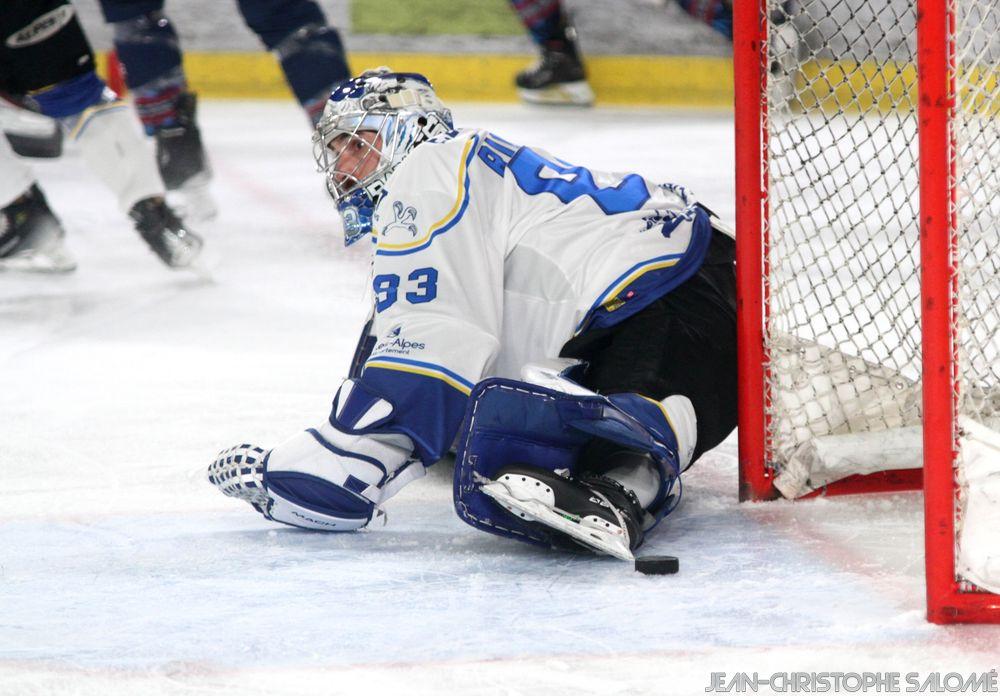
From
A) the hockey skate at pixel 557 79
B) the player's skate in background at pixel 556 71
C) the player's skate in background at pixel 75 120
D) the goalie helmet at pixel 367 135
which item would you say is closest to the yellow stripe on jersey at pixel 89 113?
the player's skate in background at pixel 75 120

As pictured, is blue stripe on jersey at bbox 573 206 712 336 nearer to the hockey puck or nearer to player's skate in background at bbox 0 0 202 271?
the hockey puck

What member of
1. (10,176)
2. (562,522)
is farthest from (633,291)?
(10,176)

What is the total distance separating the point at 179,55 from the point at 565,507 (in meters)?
2.54

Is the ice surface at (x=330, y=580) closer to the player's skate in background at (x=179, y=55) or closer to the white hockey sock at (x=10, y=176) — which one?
the white hockey sock at (x=10, y=176)

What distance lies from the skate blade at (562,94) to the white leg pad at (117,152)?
319 centimetres

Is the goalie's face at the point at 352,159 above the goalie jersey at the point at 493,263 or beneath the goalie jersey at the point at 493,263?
above

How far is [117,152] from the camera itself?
3.28 metres

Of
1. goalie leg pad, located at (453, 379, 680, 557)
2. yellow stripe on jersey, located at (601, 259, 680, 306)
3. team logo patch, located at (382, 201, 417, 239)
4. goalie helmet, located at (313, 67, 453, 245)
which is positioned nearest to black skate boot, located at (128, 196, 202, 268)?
goalie helmet, located at (313, 67, 453, 245)

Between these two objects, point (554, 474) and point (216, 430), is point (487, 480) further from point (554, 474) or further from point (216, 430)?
point (216, 430)

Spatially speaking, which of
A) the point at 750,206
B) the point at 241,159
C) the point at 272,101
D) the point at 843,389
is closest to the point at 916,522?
the point at 843,389

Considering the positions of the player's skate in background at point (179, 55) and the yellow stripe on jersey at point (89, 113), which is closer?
the yellow stripe on jersey at point (89, 113)

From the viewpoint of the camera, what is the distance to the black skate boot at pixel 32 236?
11.6 ft

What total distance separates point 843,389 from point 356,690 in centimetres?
83

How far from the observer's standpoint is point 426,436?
5.45 feet
